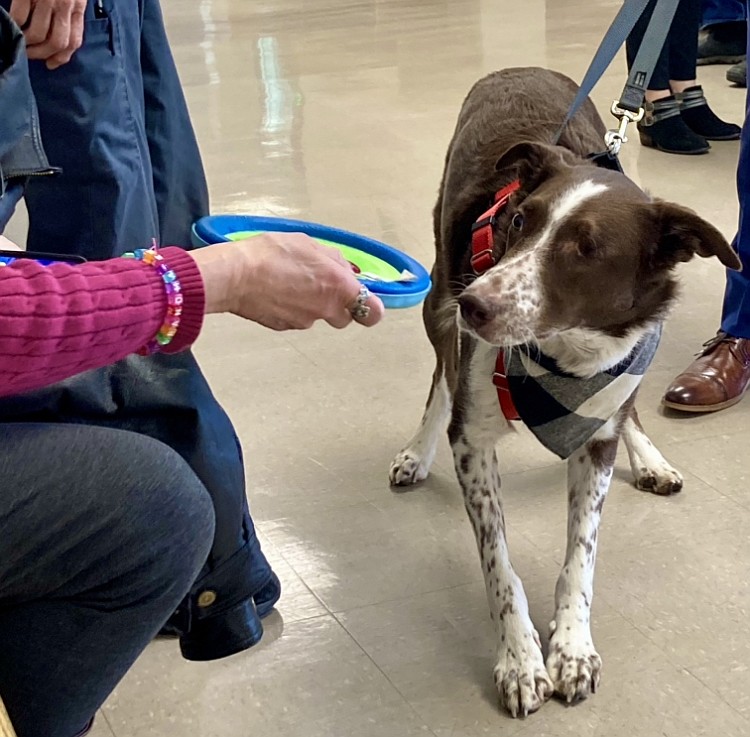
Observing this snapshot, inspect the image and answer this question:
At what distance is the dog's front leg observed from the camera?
6.27 ft

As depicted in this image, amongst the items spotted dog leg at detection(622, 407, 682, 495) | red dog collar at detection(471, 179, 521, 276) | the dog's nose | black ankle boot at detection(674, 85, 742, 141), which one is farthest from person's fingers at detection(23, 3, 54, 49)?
black ankle boot at detection(674, 85, 742, 141)

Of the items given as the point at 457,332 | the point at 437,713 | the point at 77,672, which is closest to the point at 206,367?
the point at 457,332

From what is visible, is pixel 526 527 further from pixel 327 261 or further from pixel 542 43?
pixel 542 43

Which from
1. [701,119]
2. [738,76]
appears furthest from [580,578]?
[738,76]

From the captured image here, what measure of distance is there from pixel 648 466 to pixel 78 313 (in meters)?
1.66

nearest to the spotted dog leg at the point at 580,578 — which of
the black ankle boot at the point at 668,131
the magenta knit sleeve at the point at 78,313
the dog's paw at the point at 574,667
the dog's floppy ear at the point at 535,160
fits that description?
the dog's paw at the point at 574,667

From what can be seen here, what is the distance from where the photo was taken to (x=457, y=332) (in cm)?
232

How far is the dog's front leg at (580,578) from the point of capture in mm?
1911

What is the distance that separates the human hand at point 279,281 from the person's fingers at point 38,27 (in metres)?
0.47

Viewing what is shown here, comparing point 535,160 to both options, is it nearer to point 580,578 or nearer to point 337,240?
point 337,240

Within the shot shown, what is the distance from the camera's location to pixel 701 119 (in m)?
4.90

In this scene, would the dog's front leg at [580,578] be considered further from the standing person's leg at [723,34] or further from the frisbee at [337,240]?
the standing person's leg at [723,34]

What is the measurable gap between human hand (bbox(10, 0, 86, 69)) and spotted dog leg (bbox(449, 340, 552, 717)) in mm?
883

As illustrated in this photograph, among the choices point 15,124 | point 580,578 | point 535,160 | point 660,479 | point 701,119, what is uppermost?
point 15,124
